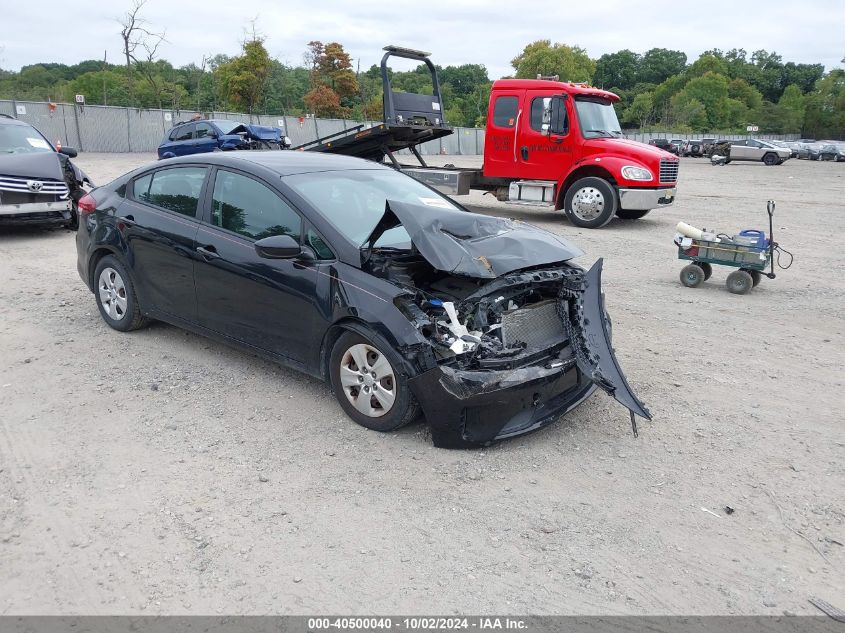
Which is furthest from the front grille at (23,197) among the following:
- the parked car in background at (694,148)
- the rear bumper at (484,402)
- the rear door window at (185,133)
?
the parked car in background at (694,148)

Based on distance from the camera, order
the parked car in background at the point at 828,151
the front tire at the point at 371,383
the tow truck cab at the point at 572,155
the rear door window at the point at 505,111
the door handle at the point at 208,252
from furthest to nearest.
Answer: the parked car in background at the point at 828,151, the rear door window at the point at 505,111, the tow truck cab at the point at 572,155, the door handle at the point at 208,252, the front tire at the point at 371,383

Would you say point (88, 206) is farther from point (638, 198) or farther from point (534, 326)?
point (638, 198)

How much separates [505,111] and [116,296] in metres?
9.61

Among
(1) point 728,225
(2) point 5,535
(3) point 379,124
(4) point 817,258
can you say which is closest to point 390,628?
(2) point 5,535

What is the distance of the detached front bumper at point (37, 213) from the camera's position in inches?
390

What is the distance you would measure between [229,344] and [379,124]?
8701mm

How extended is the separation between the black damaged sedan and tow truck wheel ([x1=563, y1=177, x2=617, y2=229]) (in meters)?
8.15

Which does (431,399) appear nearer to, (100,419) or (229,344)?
(229,344)

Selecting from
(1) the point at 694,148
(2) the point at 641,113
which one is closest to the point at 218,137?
(1) the point at 694,148

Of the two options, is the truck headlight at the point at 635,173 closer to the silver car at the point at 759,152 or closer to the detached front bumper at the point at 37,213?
the detached front bumper at the point at 37,213

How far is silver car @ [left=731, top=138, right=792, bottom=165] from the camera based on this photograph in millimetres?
41625

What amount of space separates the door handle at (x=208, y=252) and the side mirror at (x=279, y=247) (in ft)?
2.16

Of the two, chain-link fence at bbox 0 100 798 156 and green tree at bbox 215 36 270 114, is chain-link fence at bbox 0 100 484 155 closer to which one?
chain-link fence at bbox 0 100 798 156

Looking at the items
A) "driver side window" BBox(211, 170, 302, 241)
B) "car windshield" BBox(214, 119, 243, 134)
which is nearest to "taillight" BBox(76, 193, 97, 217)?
"driver side window" BBox(211, 170, 302, 241)
